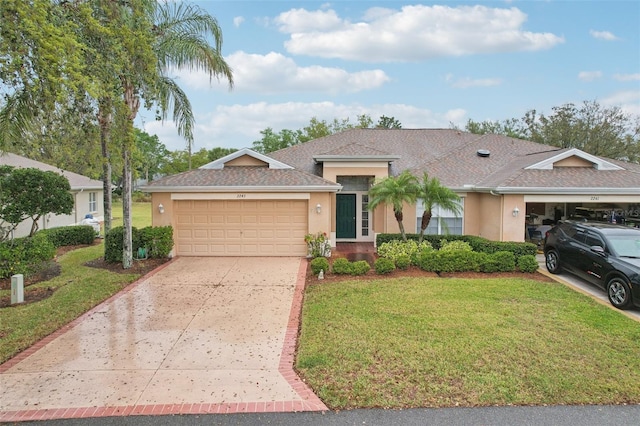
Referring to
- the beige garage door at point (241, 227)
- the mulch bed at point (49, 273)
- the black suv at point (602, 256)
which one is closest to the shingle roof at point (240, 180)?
the beige garage door at point (241, 227)

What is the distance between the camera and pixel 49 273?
1194 centimetres

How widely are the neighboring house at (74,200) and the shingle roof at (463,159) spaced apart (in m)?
11.1

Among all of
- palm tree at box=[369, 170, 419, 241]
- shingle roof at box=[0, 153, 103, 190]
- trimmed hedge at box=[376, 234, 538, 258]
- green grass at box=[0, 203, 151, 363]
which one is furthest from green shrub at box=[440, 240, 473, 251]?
shingle roof at box=[0, 153, 103, 190]

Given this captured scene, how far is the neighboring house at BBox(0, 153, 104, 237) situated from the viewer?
61.6 feet

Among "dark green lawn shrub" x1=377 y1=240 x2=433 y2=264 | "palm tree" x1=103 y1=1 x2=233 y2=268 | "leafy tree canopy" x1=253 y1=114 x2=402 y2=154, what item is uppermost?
"leafy tree canopy" x1=253 y1=114 x2=402 y2=154

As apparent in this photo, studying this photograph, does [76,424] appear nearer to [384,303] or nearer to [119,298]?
[119,298]

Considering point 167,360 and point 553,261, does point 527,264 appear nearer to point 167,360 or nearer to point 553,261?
point 553,261

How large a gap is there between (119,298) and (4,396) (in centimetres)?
453

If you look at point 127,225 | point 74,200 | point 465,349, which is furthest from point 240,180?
point 74,200

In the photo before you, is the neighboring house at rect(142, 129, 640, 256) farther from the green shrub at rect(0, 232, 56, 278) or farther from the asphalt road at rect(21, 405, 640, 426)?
the asphalt road at rect(21, 405, 640, 426)

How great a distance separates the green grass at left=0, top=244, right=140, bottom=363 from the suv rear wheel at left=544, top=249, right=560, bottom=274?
41.2ft

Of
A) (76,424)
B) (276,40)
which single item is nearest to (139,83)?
(76,424)

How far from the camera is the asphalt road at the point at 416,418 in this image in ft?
14.8

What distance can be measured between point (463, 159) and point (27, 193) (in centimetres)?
1698
